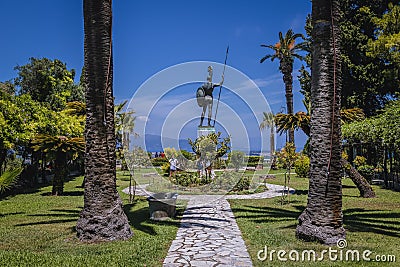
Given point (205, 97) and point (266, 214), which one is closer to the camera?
point (266, 214)

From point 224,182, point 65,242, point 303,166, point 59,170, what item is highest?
point 303,166

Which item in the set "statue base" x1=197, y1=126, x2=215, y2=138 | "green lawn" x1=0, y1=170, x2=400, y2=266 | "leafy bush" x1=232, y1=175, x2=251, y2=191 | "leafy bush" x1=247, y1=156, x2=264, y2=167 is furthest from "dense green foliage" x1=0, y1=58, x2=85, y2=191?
"leafy bush" x1=247, y1=156, x2=264, y2=167

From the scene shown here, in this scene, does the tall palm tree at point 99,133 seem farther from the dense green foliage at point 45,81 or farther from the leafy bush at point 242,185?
the dense green foliage at point 45,81

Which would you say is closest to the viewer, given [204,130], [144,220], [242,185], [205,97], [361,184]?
[144,220]

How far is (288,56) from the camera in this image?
3681 cm

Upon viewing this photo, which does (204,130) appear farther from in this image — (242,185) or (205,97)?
(242,185)

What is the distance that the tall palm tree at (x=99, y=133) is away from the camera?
789cm

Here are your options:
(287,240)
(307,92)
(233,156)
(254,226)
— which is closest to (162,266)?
(287,240)

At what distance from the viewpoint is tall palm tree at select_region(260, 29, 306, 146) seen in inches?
1368

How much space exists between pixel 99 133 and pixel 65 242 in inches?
87.9

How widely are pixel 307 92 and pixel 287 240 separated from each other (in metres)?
28.3

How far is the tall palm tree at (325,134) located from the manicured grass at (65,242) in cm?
301

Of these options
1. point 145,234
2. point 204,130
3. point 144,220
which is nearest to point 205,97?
point 204,130

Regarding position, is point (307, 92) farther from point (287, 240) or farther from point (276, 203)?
point (287, 240)
